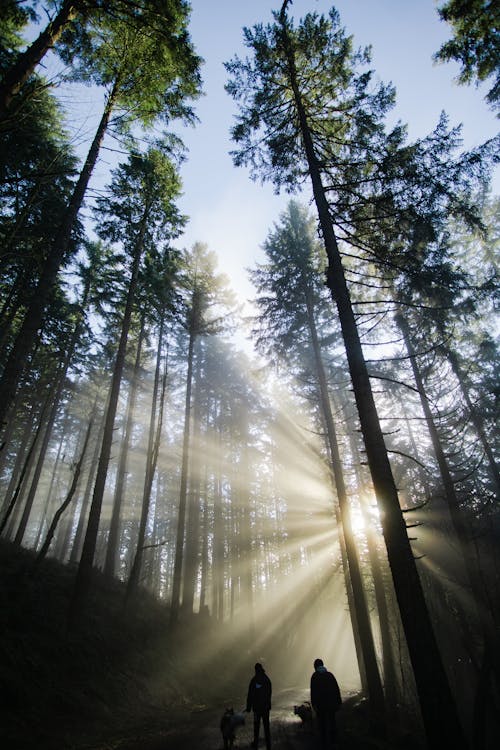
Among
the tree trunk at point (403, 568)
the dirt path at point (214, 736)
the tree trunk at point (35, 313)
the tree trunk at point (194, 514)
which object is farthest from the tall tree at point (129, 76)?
the tree trunk at point (194, 514)

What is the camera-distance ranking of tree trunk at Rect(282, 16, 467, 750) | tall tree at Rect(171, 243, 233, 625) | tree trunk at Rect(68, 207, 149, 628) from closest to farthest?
tree trunk at Rect(282, 16, 467, 750), tree trunk at Rect(68, 207, 149, 628), tall tree at Rect(171, 243, 233, 625)

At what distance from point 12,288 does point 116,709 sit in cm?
1442

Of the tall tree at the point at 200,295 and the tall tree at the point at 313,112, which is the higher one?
the tall tree at the point at 200,295

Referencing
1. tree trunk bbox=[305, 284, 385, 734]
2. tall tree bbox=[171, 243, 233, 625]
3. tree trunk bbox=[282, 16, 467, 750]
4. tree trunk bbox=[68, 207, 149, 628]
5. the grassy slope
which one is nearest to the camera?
tree trunk bbox=[282, 16, 467, 750]

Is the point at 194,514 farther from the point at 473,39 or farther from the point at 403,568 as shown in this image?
the point at 473,39

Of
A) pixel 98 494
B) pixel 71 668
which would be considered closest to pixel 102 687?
pixel 71 668

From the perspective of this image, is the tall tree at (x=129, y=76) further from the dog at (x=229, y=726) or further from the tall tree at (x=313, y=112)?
the dog at (x=229, y=726)

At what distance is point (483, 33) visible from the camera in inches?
371

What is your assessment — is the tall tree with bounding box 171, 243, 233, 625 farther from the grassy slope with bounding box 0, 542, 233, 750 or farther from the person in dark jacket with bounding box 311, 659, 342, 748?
the person in dark jacket with bounding box 311, 659, 342, 748

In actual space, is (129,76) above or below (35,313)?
above

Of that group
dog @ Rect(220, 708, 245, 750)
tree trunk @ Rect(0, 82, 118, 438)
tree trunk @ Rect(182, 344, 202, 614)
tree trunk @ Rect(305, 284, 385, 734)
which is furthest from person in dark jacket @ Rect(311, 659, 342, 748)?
tree trunk @ Rect(182, 344, 202, 614)

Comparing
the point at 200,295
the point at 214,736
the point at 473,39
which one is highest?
the point at 200,295

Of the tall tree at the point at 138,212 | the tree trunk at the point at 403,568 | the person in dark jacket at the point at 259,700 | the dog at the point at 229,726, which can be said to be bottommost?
the dog at the point at 229,726

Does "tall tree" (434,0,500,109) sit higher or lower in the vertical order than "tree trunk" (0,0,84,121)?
higher
